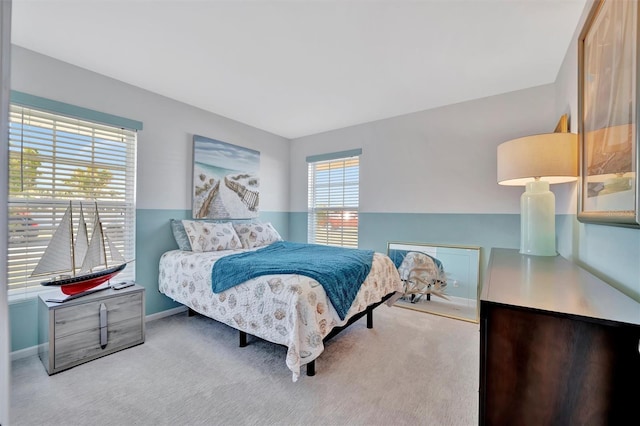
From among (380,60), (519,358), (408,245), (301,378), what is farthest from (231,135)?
(519,358)

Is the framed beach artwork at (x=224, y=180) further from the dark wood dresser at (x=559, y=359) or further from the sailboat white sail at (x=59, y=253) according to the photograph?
the dark wood dresser at (x=559, y=359)

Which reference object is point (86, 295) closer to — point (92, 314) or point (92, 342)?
point (92, 314)

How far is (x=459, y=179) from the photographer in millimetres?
3127

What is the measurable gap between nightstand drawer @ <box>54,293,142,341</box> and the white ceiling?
1992mm

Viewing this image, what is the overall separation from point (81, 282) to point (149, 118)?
172 cm

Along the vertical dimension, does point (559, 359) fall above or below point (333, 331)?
above

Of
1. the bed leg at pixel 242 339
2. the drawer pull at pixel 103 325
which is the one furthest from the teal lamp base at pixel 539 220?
the drawer pull at pixel 103 325

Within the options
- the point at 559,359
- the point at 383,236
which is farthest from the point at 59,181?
the point at 383,236

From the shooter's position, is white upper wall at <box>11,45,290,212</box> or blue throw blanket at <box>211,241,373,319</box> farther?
white upper wall at <box>11,45,290,212</box>

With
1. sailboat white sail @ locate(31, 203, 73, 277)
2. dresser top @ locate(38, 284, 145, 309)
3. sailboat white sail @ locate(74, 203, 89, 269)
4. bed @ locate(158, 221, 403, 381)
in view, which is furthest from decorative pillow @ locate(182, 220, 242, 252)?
sailboat white sail @ locate(31, 203, 73, 277)

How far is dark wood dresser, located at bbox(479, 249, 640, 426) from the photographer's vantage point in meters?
0.66

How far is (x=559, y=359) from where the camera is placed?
0.73 metres

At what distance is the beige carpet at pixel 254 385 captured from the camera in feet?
4.87

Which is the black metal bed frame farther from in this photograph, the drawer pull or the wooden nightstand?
the drawer pull
